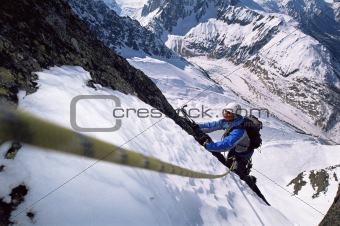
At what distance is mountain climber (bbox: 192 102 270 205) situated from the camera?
28.6ft

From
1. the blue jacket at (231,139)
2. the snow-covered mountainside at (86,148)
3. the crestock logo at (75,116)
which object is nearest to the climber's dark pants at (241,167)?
the blue jacket at (231,139)

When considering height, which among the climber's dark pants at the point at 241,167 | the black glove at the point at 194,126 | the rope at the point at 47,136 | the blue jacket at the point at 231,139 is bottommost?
the climber's dark pants at the point at 241,167

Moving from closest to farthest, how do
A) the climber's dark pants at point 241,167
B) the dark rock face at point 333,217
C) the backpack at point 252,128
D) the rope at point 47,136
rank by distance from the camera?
the rope at point 47,136 < the dark rock face at point 333,217 < the backpack at point 252,128 < the climber's dark pants at point 241,167

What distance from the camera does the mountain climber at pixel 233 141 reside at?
28.6ft

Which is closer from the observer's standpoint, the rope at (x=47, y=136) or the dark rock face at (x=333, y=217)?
the rope at (x=47, y=136)

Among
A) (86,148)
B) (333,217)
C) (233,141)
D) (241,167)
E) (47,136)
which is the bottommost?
(241,167)

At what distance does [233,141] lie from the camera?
873cm

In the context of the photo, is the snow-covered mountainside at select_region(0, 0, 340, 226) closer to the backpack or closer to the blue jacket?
the blue jacket

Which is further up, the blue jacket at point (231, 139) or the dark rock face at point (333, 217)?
the blue jacket at point (231, 139)

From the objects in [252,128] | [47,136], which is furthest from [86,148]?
[252,128]

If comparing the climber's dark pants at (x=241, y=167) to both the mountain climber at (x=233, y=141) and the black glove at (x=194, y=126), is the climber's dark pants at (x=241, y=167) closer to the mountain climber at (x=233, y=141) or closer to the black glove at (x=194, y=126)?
the mountain climber at (x=233, y=141)

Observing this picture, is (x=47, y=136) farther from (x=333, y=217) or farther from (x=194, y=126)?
(x=194, y=126)

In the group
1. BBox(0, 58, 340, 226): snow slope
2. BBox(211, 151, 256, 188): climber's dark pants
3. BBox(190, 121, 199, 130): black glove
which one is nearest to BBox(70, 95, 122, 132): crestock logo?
BBox(0, 58, 340, 226): snow slope

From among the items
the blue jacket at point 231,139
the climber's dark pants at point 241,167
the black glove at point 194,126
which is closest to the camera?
the blue jacket at point 231,139
